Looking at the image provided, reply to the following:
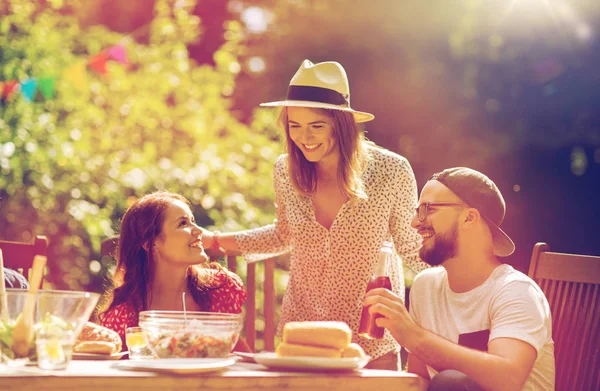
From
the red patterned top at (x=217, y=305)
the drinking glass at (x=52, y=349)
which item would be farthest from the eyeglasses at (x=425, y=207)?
the drinking glass at (x=52, y=349)

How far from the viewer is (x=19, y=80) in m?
5.19

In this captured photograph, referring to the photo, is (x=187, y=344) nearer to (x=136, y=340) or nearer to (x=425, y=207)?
(x=136, y=340)

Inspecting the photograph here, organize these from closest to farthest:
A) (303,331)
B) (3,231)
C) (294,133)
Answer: (303,331)
(294,133)
(3,231)

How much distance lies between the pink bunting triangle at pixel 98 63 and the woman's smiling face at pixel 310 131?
2872 mm

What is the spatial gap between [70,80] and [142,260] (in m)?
2.35

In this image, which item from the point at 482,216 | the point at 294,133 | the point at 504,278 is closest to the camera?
the point at 504,278

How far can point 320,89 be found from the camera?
137 inches

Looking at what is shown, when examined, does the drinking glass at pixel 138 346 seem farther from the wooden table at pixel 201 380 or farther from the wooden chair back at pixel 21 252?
the wooden chair back at pixel 21 252

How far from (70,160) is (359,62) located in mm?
2183

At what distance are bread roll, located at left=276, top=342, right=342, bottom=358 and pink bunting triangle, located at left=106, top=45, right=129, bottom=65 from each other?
4.41m

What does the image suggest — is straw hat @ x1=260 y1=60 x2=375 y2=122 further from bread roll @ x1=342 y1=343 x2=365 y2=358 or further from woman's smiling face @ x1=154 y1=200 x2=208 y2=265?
bread roll @ x1=342 y1=343 x2=365 y2=358

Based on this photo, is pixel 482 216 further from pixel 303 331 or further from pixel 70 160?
pixel 70 160

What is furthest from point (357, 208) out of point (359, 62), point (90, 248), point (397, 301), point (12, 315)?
point (359, 62)

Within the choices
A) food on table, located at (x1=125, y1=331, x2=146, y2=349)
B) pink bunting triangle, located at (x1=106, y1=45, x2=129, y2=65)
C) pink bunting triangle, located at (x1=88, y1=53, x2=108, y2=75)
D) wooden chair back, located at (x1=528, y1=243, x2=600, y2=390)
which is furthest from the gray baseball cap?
pink bunting triangle, located at (x1=106, y1=45, x2=129, y2=65)
